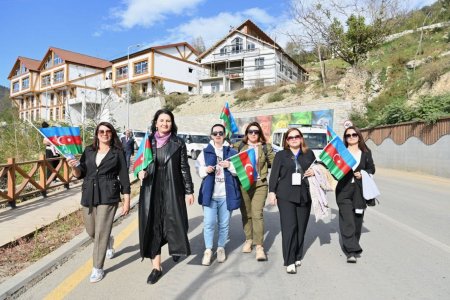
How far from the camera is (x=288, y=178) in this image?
15.5 ft

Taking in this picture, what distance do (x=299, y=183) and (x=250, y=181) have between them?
2.16 feet

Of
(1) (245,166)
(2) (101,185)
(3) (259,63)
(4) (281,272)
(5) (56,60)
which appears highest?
(5) (56,60)

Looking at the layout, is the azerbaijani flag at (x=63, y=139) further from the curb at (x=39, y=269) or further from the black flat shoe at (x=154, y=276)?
the black flat shoe at (x=154, y=276)

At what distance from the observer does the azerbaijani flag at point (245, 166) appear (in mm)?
4867

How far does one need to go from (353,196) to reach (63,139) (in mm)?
3901

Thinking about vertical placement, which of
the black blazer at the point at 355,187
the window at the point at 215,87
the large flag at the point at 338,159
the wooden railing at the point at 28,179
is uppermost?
the window at the point at 215,87

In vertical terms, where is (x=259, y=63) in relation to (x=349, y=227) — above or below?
Result: above

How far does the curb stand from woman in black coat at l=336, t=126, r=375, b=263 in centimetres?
371

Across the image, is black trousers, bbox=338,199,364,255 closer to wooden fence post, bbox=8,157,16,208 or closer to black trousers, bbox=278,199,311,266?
black trousers, bbox=278,199,311,266

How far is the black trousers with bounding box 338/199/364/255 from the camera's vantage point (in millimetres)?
4957

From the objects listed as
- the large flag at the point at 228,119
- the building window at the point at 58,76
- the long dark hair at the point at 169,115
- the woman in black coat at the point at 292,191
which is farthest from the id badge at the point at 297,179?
the building window at the point at 58,76

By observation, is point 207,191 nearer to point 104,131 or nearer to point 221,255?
point 221,255

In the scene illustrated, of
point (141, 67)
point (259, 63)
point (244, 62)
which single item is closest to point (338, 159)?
point (259, 63)

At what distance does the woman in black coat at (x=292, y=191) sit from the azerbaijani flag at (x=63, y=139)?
2597 mm
